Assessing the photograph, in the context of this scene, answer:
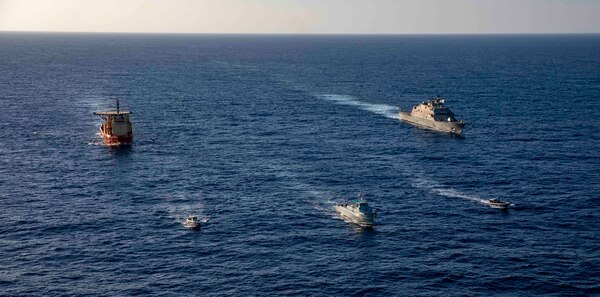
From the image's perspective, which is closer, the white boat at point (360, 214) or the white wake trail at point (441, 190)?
the white boat at point (360, 214)

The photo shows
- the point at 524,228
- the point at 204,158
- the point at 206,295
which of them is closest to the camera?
the point at 206,295

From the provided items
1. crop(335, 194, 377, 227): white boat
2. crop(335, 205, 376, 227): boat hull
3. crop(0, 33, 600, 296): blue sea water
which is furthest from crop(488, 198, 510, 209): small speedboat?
crop(335, 205, 376, 227): boat hull

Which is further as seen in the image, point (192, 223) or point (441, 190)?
point (441, 190)

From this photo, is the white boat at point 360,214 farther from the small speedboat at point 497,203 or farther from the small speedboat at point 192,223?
the small speedboat at point 192,223

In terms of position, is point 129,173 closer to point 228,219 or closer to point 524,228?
point 228,219

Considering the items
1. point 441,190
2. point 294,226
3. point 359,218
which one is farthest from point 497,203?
point 294,226

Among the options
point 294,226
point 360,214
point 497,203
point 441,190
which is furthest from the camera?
point 441,190

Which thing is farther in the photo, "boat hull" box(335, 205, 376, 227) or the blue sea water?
"boat hull" box(335, 205, 376, 227)

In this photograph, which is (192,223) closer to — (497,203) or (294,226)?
(294,226)

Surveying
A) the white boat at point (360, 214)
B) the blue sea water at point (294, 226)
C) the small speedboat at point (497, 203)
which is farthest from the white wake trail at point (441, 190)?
the white boat at point (360, 214)

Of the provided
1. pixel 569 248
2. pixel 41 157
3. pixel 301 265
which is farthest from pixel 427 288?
pixel 41 157

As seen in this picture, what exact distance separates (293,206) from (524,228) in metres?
46.1

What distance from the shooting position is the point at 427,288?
369 feet

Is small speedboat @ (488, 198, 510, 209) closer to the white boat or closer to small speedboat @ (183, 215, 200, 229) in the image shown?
the white boat
